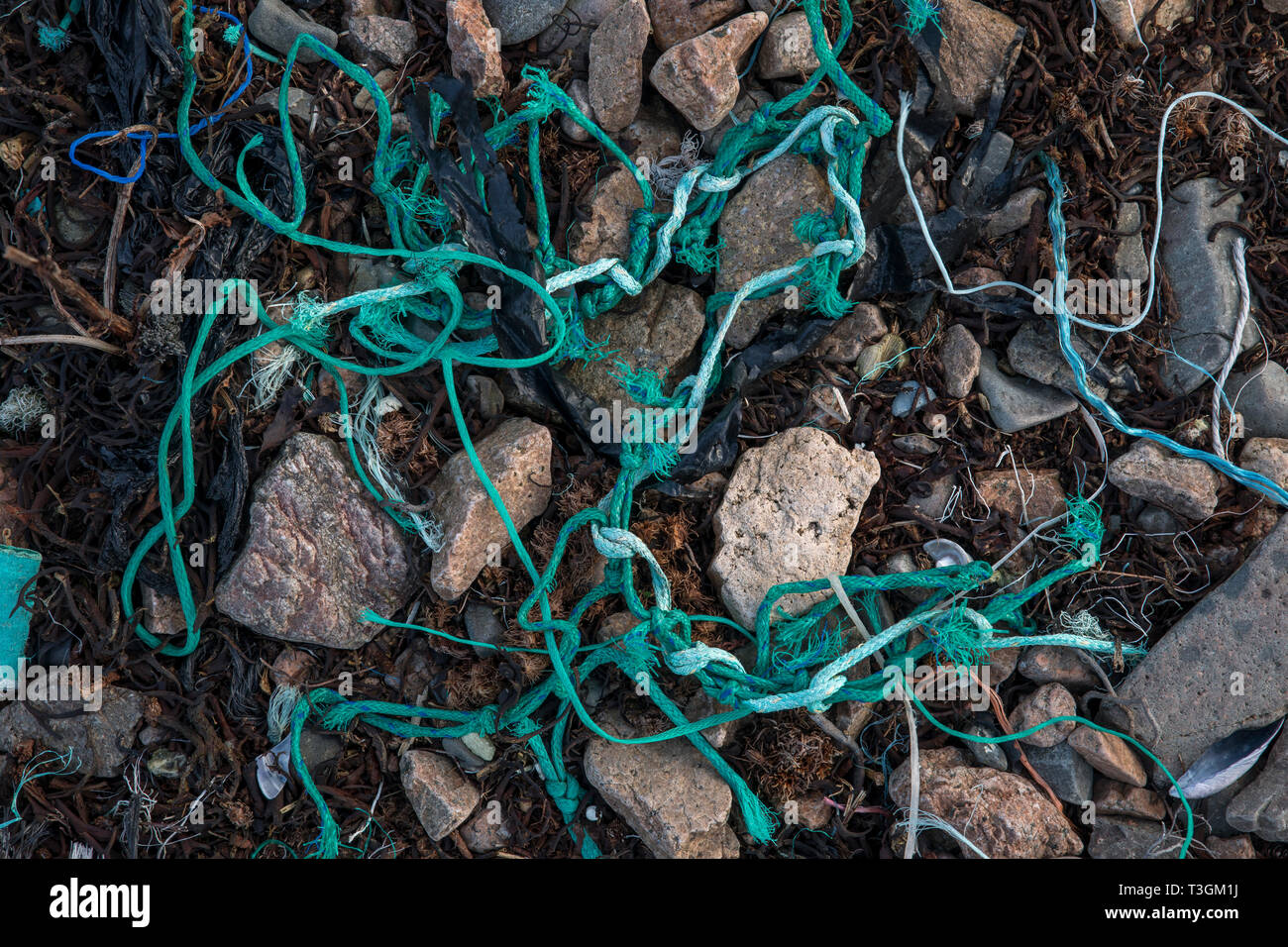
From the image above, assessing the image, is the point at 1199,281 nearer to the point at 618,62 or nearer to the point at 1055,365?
the point at 1055,365

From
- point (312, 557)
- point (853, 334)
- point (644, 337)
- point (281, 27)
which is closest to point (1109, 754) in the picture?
point (853, 334)

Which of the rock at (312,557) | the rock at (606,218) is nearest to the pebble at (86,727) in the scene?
the rock at (312,557)

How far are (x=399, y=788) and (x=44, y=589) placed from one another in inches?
62.5

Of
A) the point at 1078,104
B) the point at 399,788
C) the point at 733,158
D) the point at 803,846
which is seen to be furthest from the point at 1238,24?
the point at 399,788

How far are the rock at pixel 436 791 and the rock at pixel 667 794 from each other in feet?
1.56

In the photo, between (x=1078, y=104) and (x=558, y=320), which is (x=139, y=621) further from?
(x=1078, y=104)

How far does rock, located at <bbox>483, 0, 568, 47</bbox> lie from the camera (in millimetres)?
3082

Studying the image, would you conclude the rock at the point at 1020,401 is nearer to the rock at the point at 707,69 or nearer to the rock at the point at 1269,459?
the rock at the point at 1269,459

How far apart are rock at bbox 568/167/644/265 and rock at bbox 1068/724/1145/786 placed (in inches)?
99.5

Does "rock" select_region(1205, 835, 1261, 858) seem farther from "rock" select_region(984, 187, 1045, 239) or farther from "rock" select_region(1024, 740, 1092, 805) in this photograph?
Answer: "rock" select_region(984, 187, 1045, 239)

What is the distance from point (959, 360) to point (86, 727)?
143 inches

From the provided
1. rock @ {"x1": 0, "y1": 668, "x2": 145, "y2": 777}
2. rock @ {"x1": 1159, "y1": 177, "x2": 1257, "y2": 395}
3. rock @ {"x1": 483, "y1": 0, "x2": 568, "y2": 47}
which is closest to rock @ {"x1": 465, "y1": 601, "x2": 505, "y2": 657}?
rock @ {"x1": 0, "y1": 668, "x2": 145, "y2": 777}

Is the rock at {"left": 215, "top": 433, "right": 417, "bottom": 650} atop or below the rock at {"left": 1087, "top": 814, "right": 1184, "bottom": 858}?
atop

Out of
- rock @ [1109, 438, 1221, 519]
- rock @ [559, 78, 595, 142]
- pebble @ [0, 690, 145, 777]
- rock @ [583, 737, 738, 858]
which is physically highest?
rock @ [559, 78, 595, 142]
